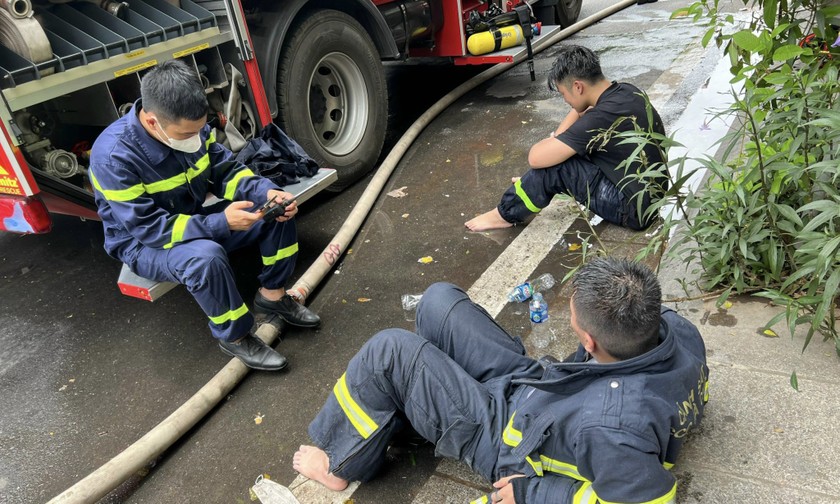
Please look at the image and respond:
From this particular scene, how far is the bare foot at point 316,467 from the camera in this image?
226 cm

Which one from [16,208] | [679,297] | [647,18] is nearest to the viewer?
[679,297]

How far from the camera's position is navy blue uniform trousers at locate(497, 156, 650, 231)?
136 inches

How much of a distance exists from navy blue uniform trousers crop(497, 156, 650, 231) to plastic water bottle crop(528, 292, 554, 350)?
29.4 inches

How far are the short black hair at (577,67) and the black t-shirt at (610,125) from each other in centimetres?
12

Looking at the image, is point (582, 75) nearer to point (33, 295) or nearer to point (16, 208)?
point (16, 208)

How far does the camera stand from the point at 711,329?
255cm

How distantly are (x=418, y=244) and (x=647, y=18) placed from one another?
5790 mm

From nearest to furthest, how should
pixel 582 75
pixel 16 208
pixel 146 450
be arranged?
pixel 146 450
pixel 16 208
pixel 582 75

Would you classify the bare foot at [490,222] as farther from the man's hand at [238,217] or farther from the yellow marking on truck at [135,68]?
the yellow marking on truck at [135,68]

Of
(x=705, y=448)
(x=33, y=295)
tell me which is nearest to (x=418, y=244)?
(x=705, y=448)

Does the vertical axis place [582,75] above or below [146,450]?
above

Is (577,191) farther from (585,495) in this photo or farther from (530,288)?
(585,495)

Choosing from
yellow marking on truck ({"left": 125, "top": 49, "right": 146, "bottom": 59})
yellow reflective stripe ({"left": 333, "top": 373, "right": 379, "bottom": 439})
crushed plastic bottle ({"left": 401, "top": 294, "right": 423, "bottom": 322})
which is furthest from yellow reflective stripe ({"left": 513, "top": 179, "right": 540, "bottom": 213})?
yellow marking on truck ({"left": 125, "top": 49, "right": 146, "bottom": 59})

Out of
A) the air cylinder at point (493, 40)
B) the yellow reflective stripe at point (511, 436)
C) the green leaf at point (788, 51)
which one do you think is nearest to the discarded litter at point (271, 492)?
the yellow reflective stripe at point (511, 436)
